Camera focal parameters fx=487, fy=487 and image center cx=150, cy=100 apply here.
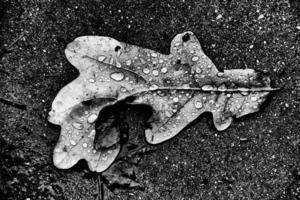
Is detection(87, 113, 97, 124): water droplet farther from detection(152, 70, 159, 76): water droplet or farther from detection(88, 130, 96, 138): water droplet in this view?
detection(152, 70, 159, 76): water droplet

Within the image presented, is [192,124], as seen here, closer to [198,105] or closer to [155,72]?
[198,105]

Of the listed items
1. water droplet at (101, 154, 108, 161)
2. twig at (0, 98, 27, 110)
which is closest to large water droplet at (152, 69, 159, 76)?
water droplet at (101, 154, 108, 161)

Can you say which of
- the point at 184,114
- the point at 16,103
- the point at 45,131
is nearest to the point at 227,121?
the point at 184,114

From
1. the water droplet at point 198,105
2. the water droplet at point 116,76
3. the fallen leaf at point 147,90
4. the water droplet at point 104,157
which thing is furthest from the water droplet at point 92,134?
the water droplet at point 198,105

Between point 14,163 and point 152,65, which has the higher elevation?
point 152,65

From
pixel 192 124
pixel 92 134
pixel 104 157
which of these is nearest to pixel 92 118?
pixel 92 134

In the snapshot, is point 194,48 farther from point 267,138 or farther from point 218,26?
point 267,138
